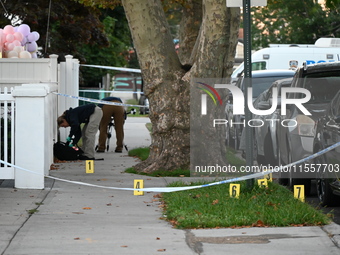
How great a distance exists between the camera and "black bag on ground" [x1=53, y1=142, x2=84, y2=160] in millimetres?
16219

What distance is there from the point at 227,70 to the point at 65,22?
18.2m

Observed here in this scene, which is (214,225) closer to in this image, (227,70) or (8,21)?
(227,70)

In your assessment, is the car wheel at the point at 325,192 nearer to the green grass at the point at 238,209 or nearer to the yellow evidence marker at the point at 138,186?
the green grass at the point at 238,209

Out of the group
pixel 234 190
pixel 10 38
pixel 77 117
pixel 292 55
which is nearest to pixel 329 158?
pixel 234 190

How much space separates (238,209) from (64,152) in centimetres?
718

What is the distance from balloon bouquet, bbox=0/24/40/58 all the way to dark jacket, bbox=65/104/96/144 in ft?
9.88

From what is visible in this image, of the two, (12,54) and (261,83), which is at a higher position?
(12,54)

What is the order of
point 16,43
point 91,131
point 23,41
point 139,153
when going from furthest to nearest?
point 23,41 < point 16,43 < point 139,153 < point 91,131

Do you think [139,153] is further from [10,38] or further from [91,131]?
[10,38]

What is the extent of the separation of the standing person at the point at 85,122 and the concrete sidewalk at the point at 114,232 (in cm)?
433

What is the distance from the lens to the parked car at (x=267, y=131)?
1402 centimetres

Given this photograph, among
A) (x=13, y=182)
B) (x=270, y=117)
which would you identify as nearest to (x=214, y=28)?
(x=270, y=117)

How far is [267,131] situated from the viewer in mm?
14578

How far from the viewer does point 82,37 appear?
31969 mm
